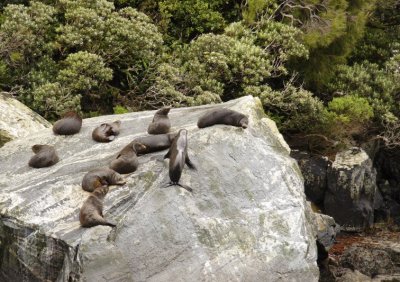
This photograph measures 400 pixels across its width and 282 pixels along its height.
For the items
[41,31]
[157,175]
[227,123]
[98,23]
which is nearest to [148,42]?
[98,23]

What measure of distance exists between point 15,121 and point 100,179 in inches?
202

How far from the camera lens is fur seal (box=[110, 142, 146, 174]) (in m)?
10.3

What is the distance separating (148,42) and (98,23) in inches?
56.6

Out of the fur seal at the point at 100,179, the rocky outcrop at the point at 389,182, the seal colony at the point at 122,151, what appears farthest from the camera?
the rocky outcrop at the point at 389,182

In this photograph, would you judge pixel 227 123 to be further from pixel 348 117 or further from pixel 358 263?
pixel 348 117

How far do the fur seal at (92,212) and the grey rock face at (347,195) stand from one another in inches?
401

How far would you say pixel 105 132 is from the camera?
12.0 m

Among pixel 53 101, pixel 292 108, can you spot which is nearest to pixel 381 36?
pixel 292 108

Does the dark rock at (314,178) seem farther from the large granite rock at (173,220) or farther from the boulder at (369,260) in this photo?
the large granite rock at (173,220)

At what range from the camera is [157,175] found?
10125 mm

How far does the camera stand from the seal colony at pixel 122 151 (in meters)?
9.59

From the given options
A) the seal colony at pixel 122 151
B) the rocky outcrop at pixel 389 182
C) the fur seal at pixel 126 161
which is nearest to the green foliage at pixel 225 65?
the rocky outcrop at pixel 389 182

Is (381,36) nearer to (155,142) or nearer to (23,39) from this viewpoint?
(23,39)

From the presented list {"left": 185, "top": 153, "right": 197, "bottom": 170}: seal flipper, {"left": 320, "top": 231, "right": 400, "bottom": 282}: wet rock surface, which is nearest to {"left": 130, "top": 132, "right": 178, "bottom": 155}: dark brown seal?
{"left": 185, "top": 153, "right": 197, "bottom": 170}: seal flipper
